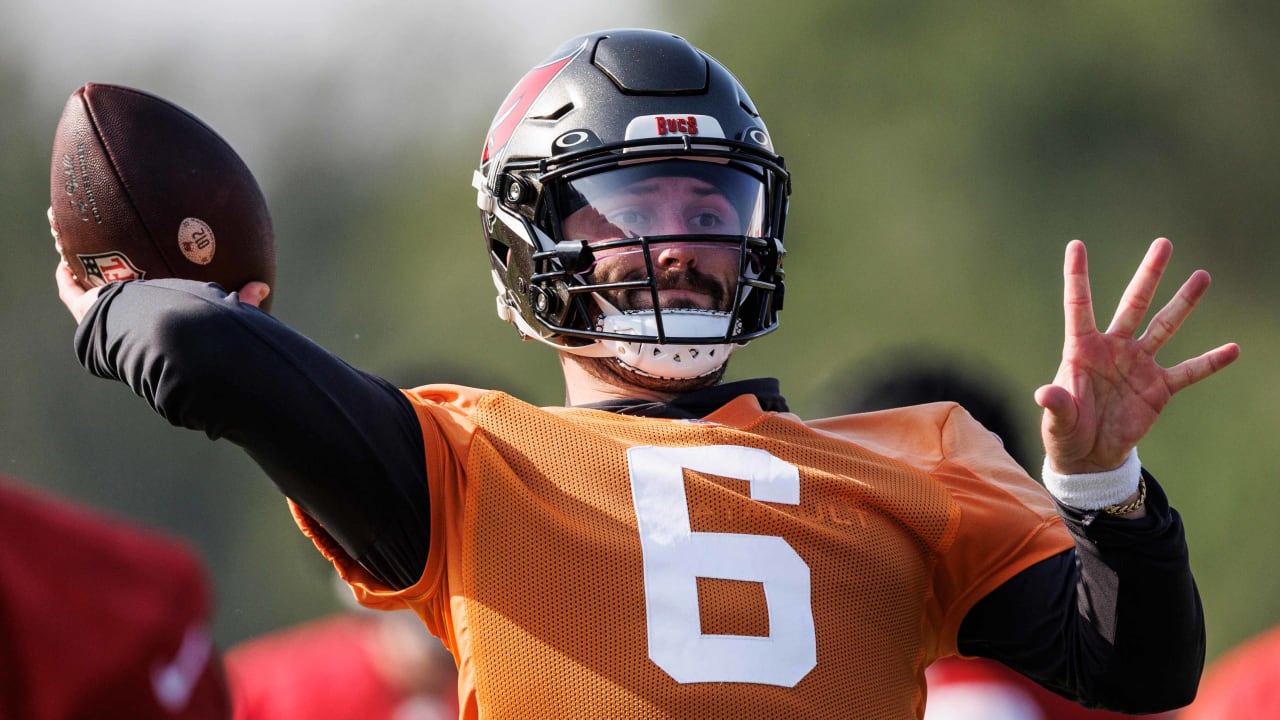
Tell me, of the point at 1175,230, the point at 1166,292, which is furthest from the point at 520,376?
the point at 1175,230

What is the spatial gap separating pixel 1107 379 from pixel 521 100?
1.35 metres

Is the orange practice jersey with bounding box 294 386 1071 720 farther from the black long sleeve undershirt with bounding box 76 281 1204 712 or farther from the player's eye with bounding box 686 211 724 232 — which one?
the player's eye with bounding box 686 211 724 232

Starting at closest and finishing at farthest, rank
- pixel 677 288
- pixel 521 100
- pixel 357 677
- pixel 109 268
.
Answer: pixel 109 268, pixel 677 288, pixel 521 100, pixel 357 677

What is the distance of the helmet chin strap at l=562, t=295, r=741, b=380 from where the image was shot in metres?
3.21

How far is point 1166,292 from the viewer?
11.2 meters

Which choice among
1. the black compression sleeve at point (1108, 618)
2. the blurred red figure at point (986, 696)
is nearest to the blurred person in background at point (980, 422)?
the blurred red figure at point (986, 696)

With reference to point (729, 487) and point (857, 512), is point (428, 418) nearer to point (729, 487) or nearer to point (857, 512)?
point (729, 487)

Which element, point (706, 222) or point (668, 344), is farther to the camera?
point (706, 222)

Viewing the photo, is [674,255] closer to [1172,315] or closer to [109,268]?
[1172,315]

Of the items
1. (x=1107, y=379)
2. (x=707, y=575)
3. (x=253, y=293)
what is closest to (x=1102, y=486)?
(x=1107, y=379)

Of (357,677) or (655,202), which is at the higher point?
(655,202)

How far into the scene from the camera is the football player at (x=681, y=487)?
274 cm

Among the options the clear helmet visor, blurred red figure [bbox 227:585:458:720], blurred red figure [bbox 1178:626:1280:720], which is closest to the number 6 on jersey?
the clear helmet visor

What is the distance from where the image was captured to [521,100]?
11.8ft
